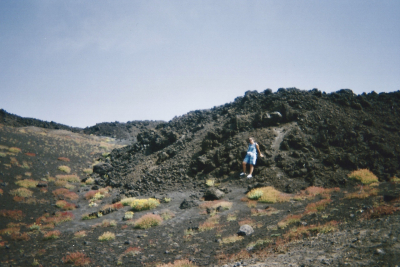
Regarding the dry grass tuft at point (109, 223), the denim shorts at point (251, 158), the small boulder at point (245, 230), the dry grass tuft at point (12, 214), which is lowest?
the dry grass tuft at point (12, 214)

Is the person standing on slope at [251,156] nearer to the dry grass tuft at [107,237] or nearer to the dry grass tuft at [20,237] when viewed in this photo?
the dry grass tuft at [107,237]

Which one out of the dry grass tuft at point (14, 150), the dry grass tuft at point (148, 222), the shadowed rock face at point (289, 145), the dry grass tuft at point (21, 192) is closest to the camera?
the dry grass tuft at point (148, 222)

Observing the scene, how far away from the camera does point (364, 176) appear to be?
1381 cm

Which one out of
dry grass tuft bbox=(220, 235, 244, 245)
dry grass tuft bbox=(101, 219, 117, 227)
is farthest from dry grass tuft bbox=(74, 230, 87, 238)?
dry grass tuft bbox=(220, 235, 244, 245)

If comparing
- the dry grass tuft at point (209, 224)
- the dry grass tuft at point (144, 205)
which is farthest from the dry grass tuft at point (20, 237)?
the dry grass tuft at point (209, 224)

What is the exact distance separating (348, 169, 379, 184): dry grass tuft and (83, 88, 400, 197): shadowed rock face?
0.57 meters

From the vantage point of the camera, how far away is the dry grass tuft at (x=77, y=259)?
7.95 m

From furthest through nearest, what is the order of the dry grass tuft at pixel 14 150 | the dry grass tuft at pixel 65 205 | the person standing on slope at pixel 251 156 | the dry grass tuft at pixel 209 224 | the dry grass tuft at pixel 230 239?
the dry grass tuft at pixel 14 150
the dry grass tuft at pixel 65 205
the person standing on slope at pixel 251 156
the dry grass tuft at pixel 209 224
the dry grass tuft at pixel 230 239

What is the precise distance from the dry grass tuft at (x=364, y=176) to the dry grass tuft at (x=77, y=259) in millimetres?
15173

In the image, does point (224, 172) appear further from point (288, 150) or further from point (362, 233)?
point (362, 233)

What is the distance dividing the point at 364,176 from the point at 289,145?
16.5ft

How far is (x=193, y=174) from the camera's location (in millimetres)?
18531

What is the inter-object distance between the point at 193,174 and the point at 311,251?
1340 centimetres

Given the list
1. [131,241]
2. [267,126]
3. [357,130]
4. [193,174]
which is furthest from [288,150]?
[131,241]
